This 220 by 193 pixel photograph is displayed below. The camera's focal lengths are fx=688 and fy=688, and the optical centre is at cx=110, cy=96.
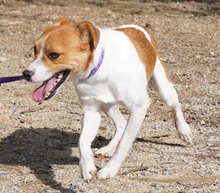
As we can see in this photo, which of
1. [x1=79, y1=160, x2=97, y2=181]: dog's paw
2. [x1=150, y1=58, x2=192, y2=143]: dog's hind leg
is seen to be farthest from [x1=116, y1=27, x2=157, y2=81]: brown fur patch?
[x1=79, y1=160, x2=97, y2=181]: dog's paw

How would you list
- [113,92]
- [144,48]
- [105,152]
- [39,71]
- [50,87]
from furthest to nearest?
[105,152]
[144,48]
[113,92]
[50,87]
[39,71]

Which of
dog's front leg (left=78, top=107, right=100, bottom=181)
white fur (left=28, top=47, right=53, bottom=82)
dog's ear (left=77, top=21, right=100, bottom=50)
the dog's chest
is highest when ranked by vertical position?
dog's ear (left=77, top=21, right=100, bottom=50)

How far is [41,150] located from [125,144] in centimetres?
125

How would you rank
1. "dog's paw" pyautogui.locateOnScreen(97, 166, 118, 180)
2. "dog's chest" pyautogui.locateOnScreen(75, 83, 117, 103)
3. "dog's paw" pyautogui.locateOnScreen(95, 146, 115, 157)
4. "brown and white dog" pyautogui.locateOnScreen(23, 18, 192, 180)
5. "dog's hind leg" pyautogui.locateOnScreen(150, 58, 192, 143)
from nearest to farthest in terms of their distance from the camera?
"brown and white dog" pyautogui.locateOnScreen(23, 18, 192, 180) → "dog's paw" pyautogui.locateOnScreen(97, 166, 118, 180) → "dog's chest" pyautogui.locateOnScreen(75, 83, 117, 103) → "dog's paw" pyautogui.locateOnScreen(95, 146, 115, 157) → "dog's hind leg" pyautogui.locateOnScreen(150, 58, 192, 143)

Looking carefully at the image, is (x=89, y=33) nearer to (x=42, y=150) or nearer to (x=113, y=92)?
(x=113, y=92)

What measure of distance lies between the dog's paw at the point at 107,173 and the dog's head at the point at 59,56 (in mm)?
825

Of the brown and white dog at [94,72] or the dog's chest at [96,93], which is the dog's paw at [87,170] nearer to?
the brown and white dog at [94,72]

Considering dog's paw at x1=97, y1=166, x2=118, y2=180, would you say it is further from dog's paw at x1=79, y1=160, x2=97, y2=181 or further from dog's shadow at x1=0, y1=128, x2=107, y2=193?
dog's shadow at x1=0, y1=128, x2=107, y2=193

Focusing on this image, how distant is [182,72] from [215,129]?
277cm

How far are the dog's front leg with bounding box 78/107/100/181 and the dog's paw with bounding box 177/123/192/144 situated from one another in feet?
4.04

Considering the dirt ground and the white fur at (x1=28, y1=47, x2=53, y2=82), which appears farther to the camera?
the dirt ground

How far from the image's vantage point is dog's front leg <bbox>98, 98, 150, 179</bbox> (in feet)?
19.9

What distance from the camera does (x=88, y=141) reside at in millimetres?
6234

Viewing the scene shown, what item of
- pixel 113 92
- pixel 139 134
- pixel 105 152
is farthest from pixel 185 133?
pixel 113 92
